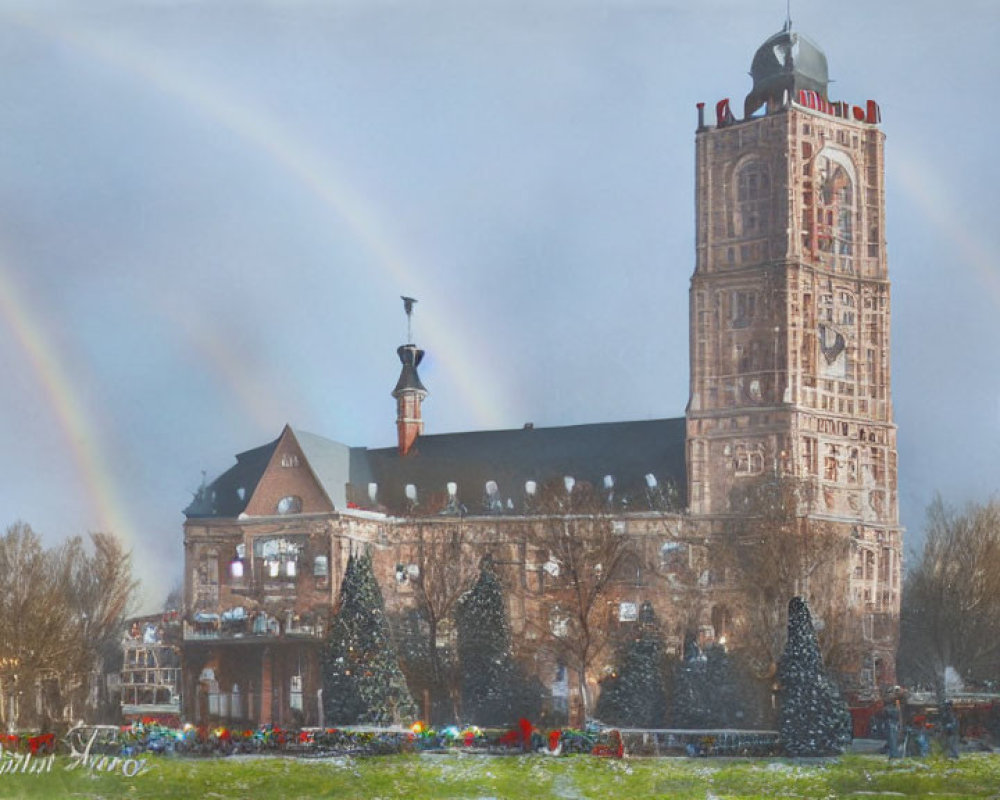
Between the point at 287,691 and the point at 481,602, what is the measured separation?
394 inches

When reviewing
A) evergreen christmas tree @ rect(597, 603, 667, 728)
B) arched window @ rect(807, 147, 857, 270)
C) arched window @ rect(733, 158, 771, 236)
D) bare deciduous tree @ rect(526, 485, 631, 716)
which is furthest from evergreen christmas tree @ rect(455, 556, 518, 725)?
arched window @ rect(807, 147, 857, 270)

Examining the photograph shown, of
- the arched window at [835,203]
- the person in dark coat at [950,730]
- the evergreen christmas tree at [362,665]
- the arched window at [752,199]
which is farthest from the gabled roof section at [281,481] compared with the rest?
the person in dark coat at [950,730]

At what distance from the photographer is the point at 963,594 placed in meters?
79.1

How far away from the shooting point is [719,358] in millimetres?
87062

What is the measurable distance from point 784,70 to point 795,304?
1015cm

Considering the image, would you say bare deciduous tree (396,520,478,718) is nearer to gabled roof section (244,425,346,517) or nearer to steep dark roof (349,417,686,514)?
steep dark roof (349,417,686,514)

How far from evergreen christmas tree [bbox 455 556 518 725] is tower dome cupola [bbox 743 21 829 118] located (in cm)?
2678

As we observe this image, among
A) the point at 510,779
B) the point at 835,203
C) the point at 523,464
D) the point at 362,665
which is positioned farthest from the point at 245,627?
the point at 510,779

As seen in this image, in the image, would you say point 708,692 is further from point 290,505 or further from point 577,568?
point 290,505

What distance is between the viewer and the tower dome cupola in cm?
8619

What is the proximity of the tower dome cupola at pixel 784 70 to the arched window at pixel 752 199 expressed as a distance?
2580 millimetres

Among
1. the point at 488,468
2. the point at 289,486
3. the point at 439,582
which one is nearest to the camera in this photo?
the point at 439,582

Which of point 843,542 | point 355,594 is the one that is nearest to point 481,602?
point 355,594

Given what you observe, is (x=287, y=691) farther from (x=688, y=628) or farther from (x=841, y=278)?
(x=841, y=278)
